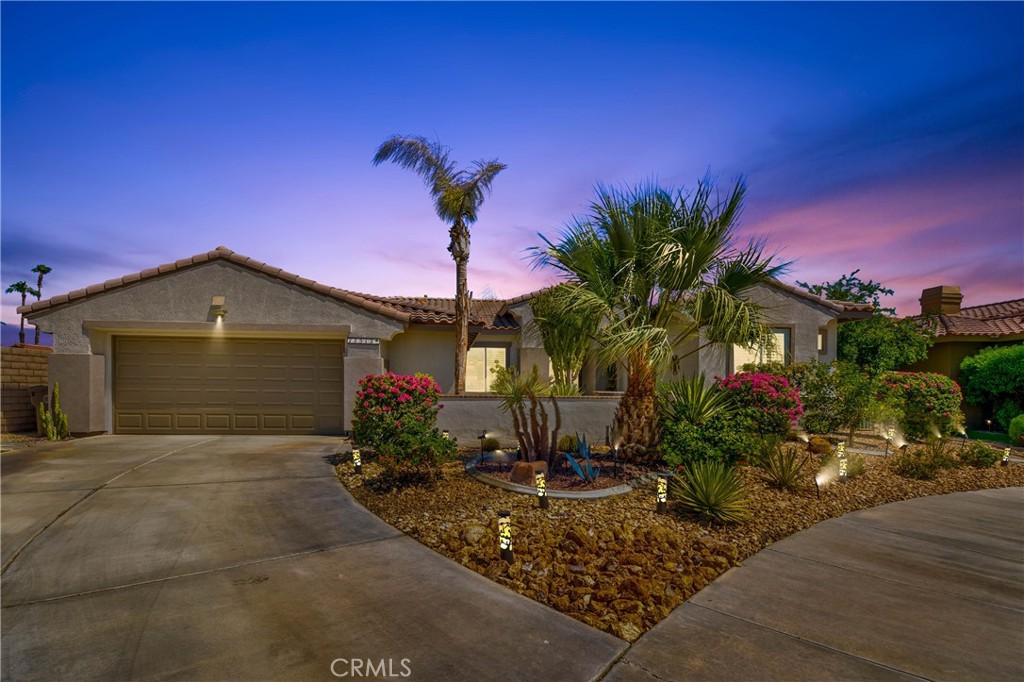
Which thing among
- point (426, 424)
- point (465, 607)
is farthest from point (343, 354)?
point (465, 607)

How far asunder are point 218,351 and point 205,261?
2143mm

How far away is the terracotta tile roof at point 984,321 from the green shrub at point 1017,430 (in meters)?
3.69

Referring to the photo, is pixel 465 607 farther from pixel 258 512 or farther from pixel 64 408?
pixel 64 408

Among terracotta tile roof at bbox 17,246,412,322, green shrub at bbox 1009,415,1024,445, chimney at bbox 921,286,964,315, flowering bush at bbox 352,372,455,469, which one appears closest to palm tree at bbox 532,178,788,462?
flowering bush at bbox 352,372,455,469

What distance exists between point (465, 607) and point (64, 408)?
40.4ft

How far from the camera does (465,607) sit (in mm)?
3920

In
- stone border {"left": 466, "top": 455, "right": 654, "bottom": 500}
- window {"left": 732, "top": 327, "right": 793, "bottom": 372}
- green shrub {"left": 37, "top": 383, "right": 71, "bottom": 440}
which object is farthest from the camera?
window {"left": 732, "top": 327, "right": 793, "bottom": 372}

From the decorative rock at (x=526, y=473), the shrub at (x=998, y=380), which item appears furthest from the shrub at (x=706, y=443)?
the shrub at (x=998, y=380)

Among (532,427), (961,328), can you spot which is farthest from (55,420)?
(961,328)

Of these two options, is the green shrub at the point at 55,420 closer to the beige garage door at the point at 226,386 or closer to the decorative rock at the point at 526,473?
the beige garage door at the point at 226,386

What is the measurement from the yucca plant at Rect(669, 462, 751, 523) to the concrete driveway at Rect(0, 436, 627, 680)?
9.84 ft

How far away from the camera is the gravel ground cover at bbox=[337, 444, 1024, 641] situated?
419 centimetres

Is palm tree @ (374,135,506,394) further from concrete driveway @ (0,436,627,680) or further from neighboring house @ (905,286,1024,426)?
neighboring house @ (905,286,1024,426)

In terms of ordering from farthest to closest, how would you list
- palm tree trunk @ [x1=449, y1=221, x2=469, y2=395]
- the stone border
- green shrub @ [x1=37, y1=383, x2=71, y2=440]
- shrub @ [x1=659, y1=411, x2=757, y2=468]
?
palm tree trunk @ [x1=449, y1=221, x2=469, y2=395] < green shrub @ [x1=37, y1=383, x2=71, y2=440] < shrub @ [x1=659, y1=411, x2=757, y2=468] < the stone border
